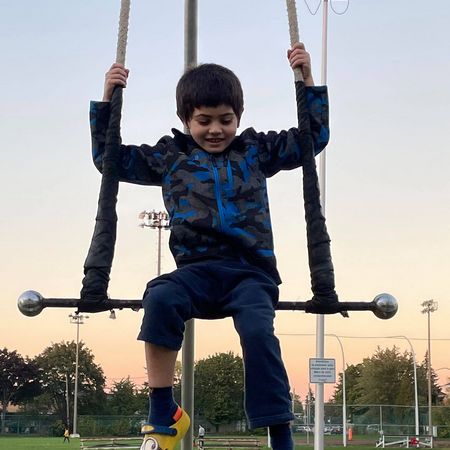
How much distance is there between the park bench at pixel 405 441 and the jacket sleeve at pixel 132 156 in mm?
36668

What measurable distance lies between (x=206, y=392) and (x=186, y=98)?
51.4 metres

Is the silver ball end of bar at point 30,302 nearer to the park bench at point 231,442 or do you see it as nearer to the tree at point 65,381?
the park bench at point 231,442

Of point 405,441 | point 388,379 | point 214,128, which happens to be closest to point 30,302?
point 214,128

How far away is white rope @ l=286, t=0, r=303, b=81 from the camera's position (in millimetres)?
3018

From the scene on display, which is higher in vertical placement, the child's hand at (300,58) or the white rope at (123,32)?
the white rope at (123,32)

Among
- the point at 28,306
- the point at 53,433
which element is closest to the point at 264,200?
the point at 28,306

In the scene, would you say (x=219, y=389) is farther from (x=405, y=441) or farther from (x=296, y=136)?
(x=296, y=136)

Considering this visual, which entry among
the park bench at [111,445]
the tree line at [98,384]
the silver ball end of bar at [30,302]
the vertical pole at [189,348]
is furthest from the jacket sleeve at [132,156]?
the tree line at [98,384]

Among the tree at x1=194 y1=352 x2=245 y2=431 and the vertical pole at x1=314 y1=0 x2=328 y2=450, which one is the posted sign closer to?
the vertical pole at x1=314 y1=0 x2=328 y2=450

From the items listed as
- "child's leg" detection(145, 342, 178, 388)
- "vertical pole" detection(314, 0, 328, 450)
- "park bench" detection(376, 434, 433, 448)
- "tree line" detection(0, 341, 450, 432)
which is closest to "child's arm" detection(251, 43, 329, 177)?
"child's leg" detection(145, 342, 178, 388)

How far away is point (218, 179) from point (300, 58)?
Result: 24.5 inches

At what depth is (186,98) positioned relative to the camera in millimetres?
2865

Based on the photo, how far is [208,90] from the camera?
2834 millimetres

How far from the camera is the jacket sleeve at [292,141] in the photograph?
120 inches
